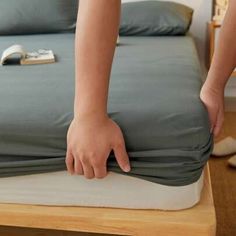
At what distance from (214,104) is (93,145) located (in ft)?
1.10

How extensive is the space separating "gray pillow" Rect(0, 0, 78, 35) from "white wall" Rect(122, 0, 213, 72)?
741 millimetres

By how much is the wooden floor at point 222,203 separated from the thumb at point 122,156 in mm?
500

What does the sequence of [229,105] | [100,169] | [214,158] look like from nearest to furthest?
[100,169], [214,158], [229,105]

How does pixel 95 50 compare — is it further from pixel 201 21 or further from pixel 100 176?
pixel 201 21

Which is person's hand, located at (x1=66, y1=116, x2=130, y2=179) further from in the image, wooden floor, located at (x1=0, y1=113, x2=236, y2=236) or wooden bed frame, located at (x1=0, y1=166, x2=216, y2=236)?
wooden floor, located at (x1=0, y1=113, x2=236, y2=236)

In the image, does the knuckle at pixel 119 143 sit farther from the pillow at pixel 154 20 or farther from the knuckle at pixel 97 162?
the pillow at pixel 154 20

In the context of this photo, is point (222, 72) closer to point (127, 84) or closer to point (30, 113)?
point (127, 84)

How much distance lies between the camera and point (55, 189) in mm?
931

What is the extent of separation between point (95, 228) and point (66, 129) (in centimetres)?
24

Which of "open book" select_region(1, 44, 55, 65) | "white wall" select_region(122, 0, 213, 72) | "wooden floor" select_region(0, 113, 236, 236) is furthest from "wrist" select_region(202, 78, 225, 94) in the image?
"white wall" select_region(122, 0, 213, 72)

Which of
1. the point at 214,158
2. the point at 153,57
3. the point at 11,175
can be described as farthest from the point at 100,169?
the point at 214,158

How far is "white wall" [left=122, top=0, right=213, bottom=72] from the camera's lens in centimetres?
240

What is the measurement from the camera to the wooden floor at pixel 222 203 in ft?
4.09

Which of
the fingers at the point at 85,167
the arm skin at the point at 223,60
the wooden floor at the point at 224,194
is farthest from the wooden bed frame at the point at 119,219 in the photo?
the wooden floor at the point at 224,194
